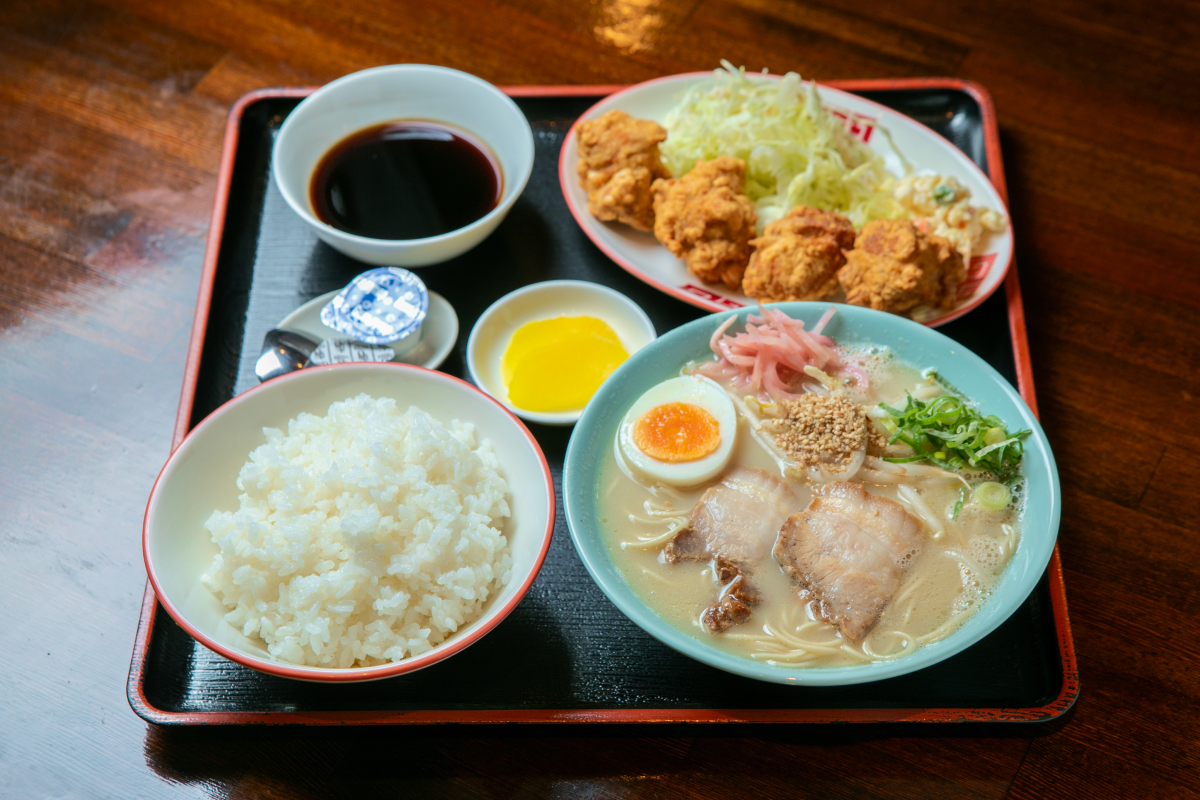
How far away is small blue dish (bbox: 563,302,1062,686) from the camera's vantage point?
1644 mm

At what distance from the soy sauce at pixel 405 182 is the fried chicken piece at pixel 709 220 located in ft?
1.83

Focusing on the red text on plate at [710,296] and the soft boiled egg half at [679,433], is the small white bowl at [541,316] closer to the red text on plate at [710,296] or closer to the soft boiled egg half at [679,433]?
the red text on plate at [710,296]

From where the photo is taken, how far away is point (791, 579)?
1.88m

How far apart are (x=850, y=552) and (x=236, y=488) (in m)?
1.46

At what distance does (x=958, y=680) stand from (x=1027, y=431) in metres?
0.62

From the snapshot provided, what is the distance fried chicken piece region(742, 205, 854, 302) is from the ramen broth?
53 centimetres

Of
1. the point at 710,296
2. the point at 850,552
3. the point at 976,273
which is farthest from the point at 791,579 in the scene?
the point at 976,273

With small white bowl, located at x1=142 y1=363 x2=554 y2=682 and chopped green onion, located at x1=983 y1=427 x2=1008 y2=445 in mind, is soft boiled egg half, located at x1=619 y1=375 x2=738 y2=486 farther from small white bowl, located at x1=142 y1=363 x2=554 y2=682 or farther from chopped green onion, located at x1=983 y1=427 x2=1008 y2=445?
chopped green onion, located at x1=983 y1=427 x2=1008 y2=445

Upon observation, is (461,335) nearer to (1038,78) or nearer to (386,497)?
(386,497)

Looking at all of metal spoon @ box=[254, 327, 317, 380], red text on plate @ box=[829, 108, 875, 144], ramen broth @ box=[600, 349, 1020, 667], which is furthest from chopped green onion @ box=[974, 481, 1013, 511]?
metal spoon @ box=[254, 327, 317, 380]

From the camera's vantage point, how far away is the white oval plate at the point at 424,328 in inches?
92.2

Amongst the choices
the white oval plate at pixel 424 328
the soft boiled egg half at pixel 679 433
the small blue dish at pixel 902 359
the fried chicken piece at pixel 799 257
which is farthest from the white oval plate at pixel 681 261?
the white oval plate at pixel 424 328

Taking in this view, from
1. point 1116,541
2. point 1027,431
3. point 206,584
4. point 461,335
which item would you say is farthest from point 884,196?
point 206,584

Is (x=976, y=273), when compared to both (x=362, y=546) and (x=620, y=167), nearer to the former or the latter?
(x=620, y=167)
